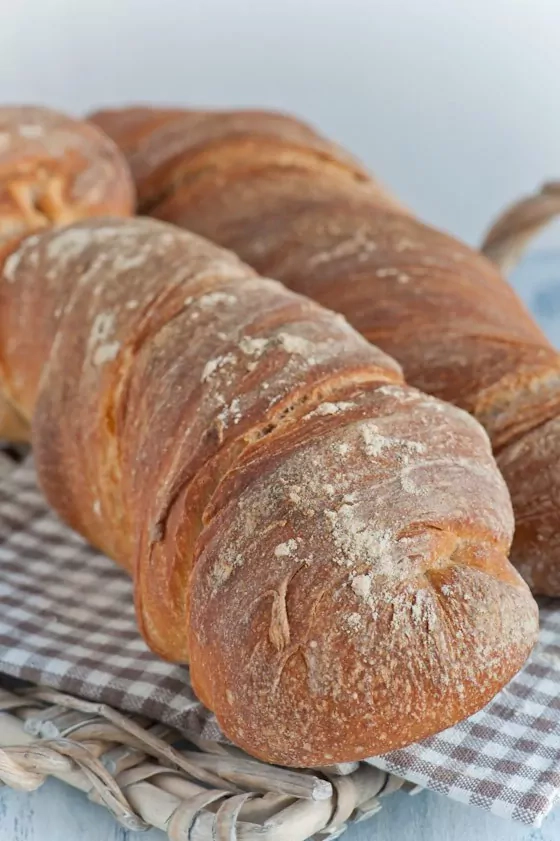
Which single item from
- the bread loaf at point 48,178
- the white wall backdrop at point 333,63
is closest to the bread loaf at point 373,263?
the bread loaf at point 48,178

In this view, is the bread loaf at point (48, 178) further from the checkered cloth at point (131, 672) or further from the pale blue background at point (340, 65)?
the pale blue background at point (340, 65)

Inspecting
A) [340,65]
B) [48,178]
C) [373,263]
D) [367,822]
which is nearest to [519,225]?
[373,263]

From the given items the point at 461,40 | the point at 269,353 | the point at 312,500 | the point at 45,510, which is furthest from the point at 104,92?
the point at 312,500

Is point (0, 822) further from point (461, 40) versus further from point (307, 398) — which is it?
point (461, 40)

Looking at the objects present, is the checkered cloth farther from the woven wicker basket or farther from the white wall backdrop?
the white wall backdrop

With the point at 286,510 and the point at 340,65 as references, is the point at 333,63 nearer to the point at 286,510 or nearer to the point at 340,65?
the point at 340,65
